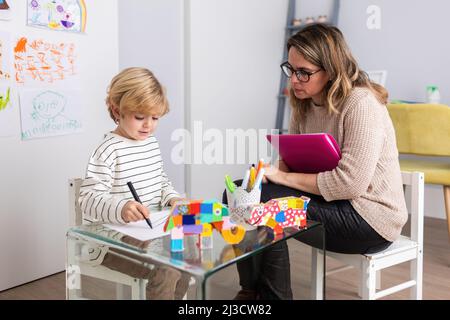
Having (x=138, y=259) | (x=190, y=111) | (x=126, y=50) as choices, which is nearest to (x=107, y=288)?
(x=138, y=259)

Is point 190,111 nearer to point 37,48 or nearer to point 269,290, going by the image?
point 37,48

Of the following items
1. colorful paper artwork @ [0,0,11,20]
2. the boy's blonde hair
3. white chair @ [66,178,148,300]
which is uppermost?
colorful paper artwork @ [0,0,11,20]

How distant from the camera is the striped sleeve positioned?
3.89 feet

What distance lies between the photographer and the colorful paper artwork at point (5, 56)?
164 centimetres

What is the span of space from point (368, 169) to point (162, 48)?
59.9 inches

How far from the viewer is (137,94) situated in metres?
1.31

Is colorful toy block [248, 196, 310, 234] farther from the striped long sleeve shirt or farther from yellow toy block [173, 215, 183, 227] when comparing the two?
the striped long sleeve shirt

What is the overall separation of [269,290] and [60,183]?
954 millimetres

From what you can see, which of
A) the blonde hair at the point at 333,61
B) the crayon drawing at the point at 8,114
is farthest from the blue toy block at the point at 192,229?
the crayon drawing at the point at 8,114

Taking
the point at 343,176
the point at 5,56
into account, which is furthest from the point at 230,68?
the point at 343,176

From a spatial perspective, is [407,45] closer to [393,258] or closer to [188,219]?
[393,258]

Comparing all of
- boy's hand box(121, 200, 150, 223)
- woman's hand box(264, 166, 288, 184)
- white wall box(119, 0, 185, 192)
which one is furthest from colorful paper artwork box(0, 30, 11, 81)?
woman's hand box(264, 166, 288, 184)

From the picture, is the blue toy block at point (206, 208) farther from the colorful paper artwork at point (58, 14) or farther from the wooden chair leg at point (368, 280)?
the colorful paper artwork at point (58, 14)

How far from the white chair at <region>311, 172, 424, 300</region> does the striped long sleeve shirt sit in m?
0.46
